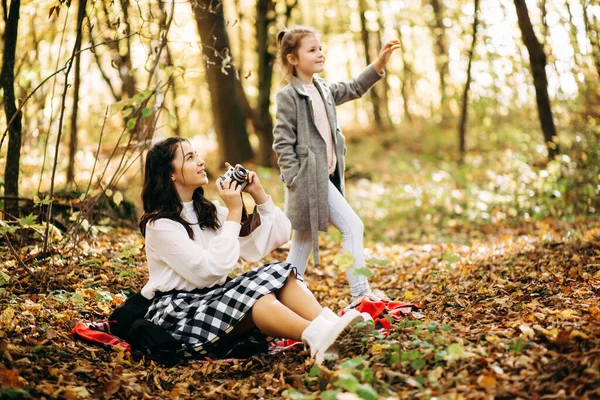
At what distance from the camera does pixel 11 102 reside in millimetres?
4770

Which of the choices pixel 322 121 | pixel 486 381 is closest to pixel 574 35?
pixel 322 121

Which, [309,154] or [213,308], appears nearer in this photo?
[213,308]

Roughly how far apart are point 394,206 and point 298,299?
5.98 metres

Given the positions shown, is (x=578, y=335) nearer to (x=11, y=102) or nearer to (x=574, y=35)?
(x=11, y=102)

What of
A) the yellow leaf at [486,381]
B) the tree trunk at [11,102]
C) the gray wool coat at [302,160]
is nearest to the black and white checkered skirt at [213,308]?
the gray wool coat at [302,160]

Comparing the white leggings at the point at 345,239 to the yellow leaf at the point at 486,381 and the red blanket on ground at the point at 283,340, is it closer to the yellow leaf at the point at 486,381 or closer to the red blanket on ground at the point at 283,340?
the red blanket on ground at the point at 283,340

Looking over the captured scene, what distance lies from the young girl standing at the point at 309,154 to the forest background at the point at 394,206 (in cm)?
43

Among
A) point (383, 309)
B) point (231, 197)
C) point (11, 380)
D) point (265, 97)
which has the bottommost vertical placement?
point (383, 309)

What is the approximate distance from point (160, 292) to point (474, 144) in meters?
12.7

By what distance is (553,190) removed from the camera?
24.6ft

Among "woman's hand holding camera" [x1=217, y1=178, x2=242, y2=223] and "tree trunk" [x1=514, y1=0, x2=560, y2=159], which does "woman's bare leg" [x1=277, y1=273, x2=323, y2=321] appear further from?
"tree trunk" [x1=514, y1=0, x2=560, y2=159]

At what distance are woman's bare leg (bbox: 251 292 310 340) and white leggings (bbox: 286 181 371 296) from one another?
3.44 feet

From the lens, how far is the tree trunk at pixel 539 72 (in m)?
7.46

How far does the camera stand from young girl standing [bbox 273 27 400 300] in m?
4.37
